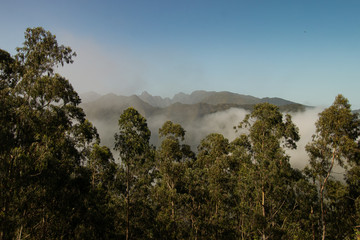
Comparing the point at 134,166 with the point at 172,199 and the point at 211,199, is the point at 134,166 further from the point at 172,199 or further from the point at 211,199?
the point at 211,199

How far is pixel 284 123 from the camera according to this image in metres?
28.9

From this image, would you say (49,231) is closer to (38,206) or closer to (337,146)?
(38,206)

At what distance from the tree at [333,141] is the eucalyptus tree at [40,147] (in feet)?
72.5

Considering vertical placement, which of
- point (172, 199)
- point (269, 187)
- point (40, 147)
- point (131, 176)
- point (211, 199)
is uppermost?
point (40, 147)

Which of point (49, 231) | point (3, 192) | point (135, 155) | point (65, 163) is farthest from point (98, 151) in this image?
point (3, 192)

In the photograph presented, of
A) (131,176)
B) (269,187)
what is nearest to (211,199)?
(269,187)

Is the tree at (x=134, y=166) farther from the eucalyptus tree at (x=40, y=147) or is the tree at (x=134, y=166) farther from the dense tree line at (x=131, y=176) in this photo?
the eucalyptus tree at (x=40, y=147)

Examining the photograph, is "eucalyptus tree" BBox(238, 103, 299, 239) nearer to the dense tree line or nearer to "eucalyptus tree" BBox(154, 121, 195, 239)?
the dense tree line

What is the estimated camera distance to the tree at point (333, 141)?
20.6m

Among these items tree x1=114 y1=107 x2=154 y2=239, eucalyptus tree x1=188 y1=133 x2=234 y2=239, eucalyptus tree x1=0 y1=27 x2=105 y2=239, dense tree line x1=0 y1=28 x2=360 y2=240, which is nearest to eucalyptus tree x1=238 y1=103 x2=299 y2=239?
dense tree line x1=0 y1=28 x2=360 y2=240

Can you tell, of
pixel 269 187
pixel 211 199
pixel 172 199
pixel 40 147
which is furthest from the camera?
pixel 211 199

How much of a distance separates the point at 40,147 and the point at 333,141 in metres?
24.9

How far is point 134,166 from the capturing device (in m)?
19.7

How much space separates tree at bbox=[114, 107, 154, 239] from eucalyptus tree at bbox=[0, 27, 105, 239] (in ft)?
10.5
